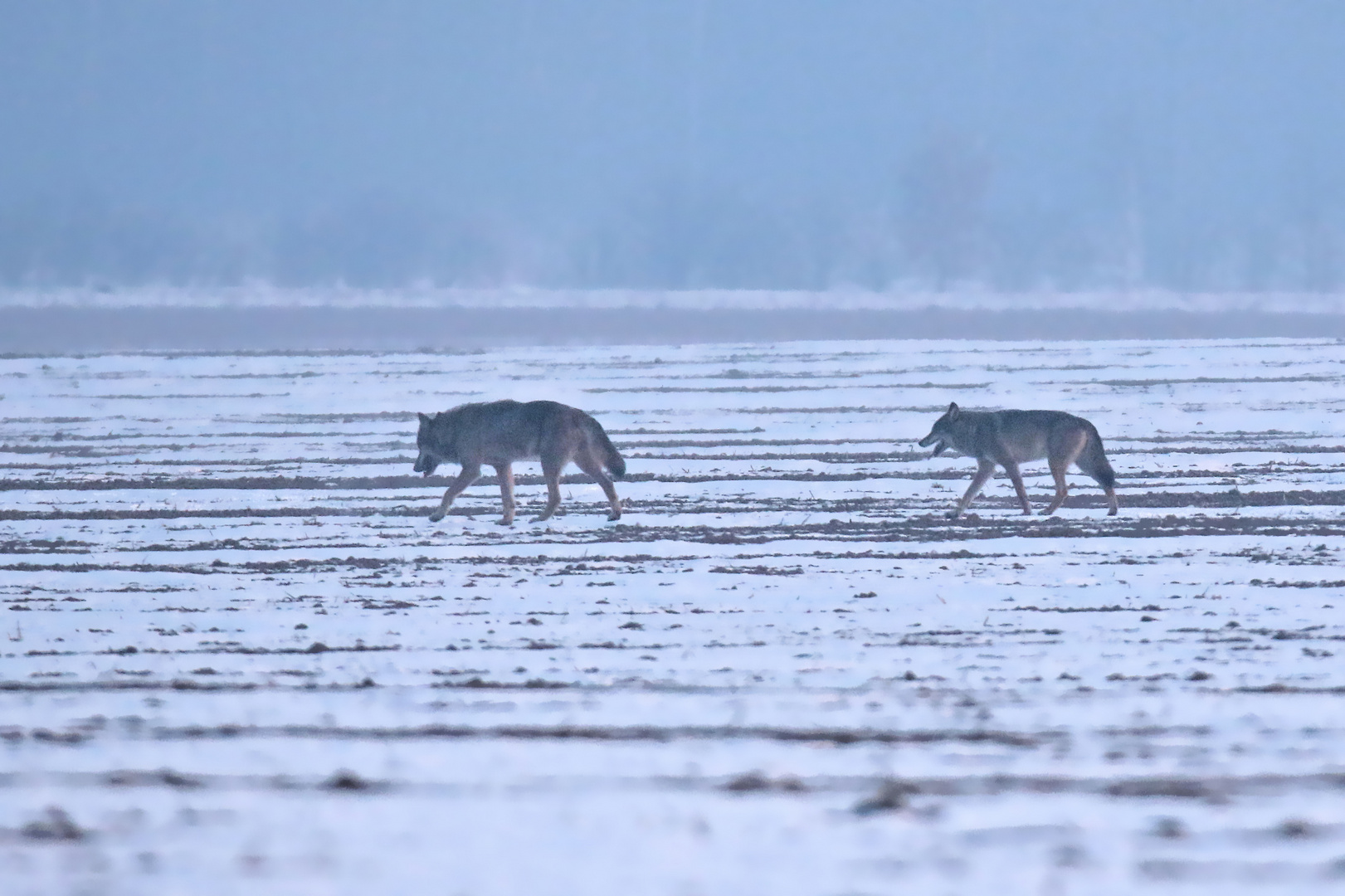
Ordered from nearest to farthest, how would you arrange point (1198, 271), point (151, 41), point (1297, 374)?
point (1297, 374) < point (1198, 271) < point (151, 41)

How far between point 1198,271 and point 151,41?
14496cm

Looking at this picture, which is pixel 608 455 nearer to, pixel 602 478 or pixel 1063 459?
pixel 602 478

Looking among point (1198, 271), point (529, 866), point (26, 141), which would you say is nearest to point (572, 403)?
point (529, 866)

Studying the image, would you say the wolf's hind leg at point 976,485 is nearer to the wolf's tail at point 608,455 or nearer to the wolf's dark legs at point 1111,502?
the wolf's dark legs at point 1111,502

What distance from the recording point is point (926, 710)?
7535 millimetres

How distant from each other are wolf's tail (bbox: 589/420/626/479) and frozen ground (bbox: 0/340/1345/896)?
55cm

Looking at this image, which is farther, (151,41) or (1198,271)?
(151,41)

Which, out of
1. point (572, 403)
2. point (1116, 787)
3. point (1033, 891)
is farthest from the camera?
point (572, 403)

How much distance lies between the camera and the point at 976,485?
1656cm

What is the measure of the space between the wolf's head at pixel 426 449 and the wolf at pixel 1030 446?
5459 mm

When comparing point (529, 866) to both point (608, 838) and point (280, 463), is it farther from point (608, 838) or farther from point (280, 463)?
point (280, 463)

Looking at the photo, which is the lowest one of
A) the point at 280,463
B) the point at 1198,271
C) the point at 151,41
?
the point at 280,463

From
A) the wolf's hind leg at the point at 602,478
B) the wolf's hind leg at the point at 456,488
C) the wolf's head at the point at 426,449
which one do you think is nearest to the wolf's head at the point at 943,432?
the wolf's hind leg at the point at 602,478

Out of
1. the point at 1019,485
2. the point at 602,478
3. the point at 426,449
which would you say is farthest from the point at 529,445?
the point at 1019,485
